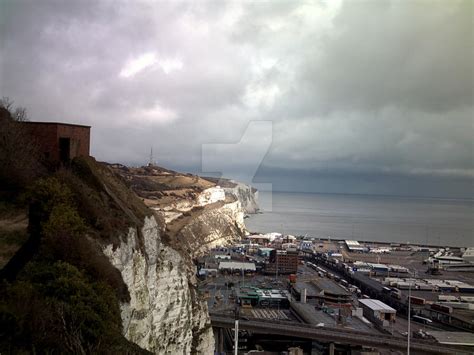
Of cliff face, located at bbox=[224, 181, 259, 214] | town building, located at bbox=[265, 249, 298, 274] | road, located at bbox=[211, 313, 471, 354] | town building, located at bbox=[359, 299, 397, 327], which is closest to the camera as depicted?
road, located at bbox=[211, 313, 471, 354]

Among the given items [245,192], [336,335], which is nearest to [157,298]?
[336,335]

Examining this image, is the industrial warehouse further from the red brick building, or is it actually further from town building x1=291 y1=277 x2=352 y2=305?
the red brick building

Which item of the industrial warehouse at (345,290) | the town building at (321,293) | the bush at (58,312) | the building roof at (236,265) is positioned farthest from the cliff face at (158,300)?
the building roof at (236,265)

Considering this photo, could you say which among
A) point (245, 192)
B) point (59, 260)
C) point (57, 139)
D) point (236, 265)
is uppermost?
point (57, 139)

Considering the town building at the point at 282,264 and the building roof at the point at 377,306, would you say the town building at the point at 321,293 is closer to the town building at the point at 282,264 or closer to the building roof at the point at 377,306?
the building roof at the point at 377,306

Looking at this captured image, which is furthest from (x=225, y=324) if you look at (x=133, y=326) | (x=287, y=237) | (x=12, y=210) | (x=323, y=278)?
(x=287, y=237)

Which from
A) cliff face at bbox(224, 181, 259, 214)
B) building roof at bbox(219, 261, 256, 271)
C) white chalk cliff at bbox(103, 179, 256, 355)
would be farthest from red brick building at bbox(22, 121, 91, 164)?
building roof at bbox(219, 261, 256, 271)

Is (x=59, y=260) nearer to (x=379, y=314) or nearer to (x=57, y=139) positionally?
(x=57, y=139)
